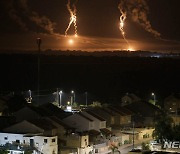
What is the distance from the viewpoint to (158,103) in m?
17.3

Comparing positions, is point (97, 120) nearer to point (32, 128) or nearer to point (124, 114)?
point (124, 114)

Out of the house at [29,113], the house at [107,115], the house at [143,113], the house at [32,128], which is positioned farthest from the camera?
the house at [143,113]

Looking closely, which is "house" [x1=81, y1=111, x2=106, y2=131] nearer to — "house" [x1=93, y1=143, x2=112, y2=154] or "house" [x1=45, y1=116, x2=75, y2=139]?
"house" [x1=45, y1=116, x2=75, y2=139]

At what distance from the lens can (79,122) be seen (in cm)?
1166

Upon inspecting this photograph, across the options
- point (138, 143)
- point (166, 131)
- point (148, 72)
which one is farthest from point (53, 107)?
point (148, 72)

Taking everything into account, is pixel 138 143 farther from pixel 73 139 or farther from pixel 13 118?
pixel 13 118

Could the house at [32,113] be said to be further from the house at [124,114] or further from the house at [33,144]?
the house at [33,144]

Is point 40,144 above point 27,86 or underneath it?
underneath

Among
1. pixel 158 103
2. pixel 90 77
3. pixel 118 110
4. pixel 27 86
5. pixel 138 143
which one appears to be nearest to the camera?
pixel 138 143

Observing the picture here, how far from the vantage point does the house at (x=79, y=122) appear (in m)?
11.6

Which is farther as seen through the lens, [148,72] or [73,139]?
Result: [148,72]

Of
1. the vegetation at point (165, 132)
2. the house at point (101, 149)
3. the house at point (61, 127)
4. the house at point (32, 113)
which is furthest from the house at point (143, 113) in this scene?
the house at point (101, 149)

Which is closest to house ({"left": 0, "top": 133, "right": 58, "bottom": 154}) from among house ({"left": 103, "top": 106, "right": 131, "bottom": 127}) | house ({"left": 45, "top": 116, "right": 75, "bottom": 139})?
house ({"left": 45, "top": 116, "right": 75, "bottom": 139})

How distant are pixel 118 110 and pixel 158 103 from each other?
3768 mm
